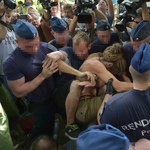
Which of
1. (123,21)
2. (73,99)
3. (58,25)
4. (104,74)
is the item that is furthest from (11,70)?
(123,21)

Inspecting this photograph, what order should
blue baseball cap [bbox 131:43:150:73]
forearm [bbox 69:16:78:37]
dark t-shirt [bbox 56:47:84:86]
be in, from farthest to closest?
forearm [bbox 69:16:78:37]
dark t-shirt [bbox 56:47:84:86]
blue baseball cap [bbox 131:43:150:73]

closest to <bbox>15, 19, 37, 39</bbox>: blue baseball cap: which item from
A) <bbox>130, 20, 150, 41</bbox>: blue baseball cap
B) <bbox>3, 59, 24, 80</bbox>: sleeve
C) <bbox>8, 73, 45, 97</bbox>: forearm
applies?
<bbox>3, 59, 24, 80</bbox>: sleeve

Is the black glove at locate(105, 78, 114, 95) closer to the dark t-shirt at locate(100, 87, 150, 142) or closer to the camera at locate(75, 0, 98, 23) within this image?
the dark t-shirt at locate(100, 87, 150, 142)

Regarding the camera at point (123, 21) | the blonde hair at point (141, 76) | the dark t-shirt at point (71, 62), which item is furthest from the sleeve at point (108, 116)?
the camera at point (123, 21)

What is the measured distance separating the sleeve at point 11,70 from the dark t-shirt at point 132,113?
107cm

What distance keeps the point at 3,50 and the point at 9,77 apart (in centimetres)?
130

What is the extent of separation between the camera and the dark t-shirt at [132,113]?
1.05 metres

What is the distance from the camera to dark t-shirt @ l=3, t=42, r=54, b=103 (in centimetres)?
152

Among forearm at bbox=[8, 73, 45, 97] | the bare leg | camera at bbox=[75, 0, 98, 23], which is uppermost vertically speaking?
camera at bbox=[75, 0, 98, 23]

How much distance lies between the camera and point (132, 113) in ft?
3.51

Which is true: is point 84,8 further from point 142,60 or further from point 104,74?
point 142,60

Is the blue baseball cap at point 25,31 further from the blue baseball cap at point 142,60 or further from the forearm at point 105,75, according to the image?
the blue baseball cap at point 142,60

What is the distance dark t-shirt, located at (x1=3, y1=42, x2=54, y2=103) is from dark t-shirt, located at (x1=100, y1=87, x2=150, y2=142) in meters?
0.99

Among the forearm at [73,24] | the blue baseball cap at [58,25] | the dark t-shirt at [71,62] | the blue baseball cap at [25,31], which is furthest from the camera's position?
the forearm at [73,24]
